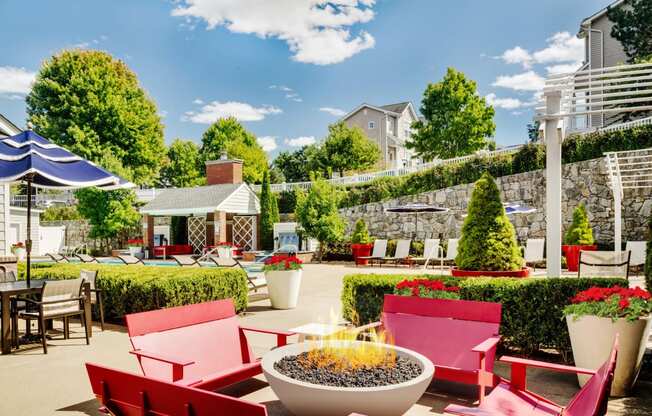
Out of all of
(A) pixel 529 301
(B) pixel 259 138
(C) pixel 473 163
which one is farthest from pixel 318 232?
(B) pixel 259 138

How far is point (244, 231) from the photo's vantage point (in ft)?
92.2

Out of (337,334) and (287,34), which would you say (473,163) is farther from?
(337,334)

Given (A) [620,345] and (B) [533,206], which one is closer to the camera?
(A) [620,345]

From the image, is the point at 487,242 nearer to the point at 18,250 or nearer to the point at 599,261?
the point at 599,261

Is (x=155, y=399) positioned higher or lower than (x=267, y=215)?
lower

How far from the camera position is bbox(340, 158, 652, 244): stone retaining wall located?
1838cm

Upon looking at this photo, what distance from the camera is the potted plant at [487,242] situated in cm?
743

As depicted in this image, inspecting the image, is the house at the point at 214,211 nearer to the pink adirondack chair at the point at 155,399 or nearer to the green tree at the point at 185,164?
the green tree at the point at 185,164

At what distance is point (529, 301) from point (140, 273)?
6.19 m

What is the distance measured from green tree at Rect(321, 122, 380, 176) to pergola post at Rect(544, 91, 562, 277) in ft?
97.5

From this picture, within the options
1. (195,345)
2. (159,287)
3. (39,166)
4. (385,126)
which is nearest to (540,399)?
(195,345)

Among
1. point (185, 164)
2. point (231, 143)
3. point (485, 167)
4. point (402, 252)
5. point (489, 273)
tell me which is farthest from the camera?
point (185, 164)

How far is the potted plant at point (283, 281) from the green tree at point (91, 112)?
23.8 m

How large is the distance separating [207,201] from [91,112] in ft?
37.5
